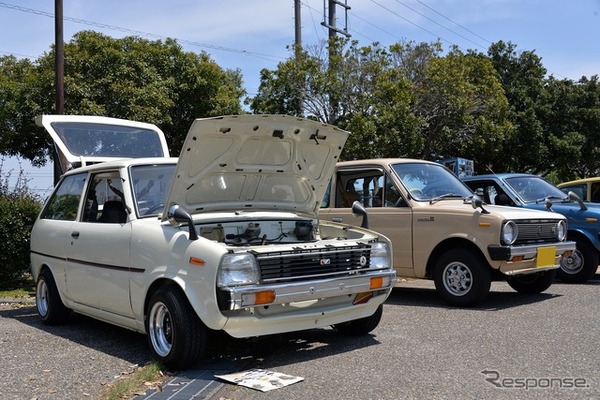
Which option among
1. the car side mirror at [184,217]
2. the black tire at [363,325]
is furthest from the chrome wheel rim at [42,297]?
the black tire at [363,325]

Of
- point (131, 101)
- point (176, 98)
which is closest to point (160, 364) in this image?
point (131, 101)

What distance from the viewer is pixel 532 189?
34.9 feet

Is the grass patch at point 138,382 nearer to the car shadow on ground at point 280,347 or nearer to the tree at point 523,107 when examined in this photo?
the car shadow on ground at point 280,347

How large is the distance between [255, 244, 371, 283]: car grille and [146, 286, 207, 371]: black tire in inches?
26.6

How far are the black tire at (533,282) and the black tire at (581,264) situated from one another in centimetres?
152

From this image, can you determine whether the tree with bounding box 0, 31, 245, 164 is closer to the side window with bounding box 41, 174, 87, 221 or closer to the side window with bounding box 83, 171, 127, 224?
the side window with bounding box 41, 174, 87, 221

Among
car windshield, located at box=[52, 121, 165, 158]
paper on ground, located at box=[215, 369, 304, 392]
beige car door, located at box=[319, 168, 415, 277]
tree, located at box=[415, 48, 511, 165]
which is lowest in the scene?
paper on ground, located at box=[215, 369, 304, 392]

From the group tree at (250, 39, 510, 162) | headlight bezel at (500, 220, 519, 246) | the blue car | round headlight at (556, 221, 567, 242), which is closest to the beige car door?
headlight bezel at (500, 220, 519, 246)

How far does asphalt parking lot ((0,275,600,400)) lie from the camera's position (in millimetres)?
4703

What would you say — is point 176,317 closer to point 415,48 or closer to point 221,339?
point 221,339

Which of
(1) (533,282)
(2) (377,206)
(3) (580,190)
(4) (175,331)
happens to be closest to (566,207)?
(1) (533,282)

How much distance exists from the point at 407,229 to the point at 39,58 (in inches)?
565

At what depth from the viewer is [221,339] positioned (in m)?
6.50

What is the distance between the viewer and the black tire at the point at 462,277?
7859mm
